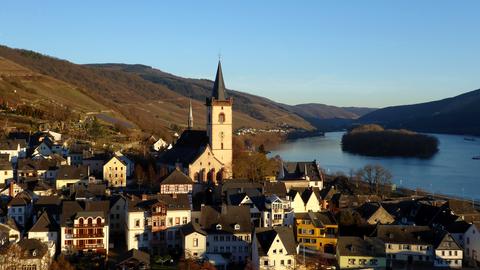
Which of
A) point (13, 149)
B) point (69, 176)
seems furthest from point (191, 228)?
point (13, 149)

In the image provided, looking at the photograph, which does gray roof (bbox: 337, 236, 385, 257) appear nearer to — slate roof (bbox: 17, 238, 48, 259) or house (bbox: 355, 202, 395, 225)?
house (bbox: 355, 202, 395, 225)

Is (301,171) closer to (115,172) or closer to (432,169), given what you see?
(115,172)

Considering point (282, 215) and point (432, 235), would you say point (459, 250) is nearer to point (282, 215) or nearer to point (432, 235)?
point (432, 235)

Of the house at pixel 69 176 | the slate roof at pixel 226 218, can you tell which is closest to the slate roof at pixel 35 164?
the house at pixel 69 176

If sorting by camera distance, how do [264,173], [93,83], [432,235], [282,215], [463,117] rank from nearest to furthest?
[432,235]
[282,215]
[264,173]
[93,83]
[463,117]

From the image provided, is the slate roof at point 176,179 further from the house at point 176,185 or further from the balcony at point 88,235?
the balcony at point 88,235

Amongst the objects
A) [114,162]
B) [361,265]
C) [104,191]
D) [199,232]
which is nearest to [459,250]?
[361,265]
